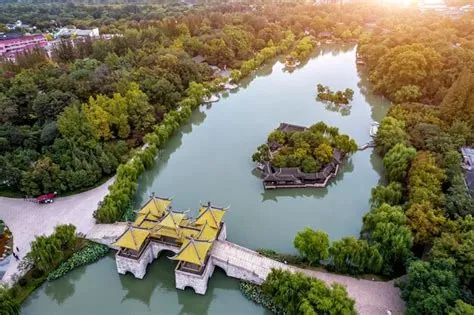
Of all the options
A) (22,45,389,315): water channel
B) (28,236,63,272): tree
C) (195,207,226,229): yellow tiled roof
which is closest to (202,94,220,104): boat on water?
(22,45,389,315): water channel

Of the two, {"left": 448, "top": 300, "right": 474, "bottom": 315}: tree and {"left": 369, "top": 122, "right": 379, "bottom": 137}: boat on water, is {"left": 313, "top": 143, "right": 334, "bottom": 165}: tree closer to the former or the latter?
→ {"left": 369, "top": 122, "right": 379, "bottom": 137}: boat on water

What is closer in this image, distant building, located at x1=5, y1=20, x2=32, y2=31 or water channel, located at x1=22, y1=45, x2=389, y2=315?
water channel, located at x1=22, y1=45, x2=389, y2=315

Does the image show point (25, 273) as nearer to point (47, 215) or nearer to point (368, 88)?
point (47, 215)

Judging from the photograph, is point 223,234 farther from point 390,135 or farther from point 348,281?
point 390,135

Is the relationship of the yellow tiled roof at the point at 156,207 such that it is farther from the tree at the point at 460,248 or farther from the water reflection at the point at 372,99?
the water reflection at the point at 372,99

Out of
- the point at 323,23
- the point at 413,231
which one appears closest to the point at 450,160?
the point at 413,231

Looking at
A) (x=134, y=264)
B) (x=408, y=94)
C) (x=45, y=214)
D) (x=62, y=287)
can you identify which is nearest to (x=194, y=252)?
(x=134, y=264)
